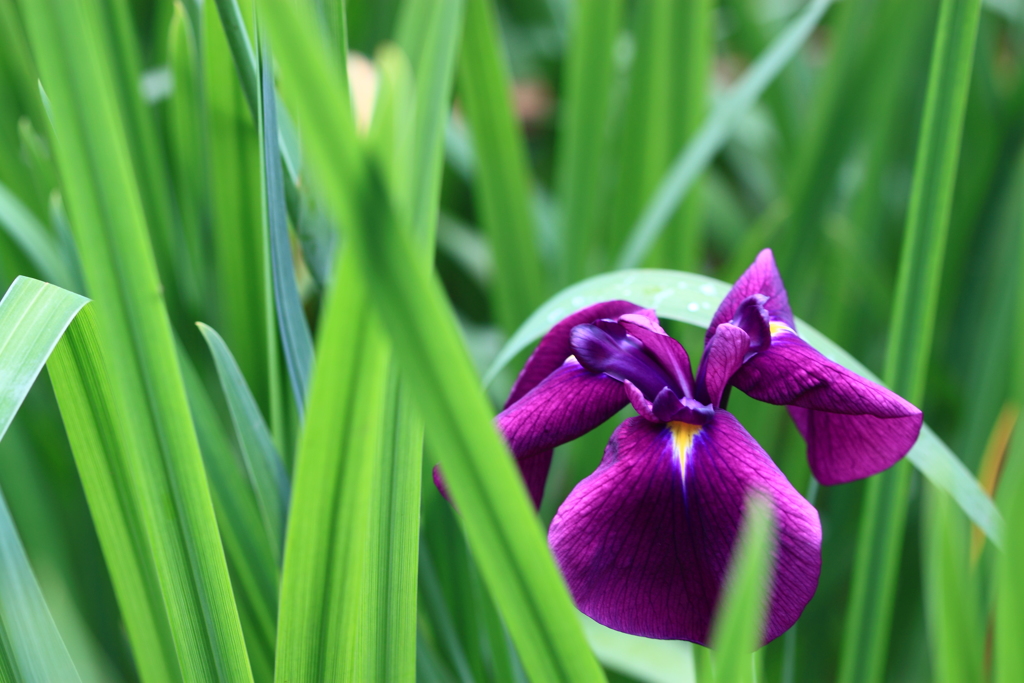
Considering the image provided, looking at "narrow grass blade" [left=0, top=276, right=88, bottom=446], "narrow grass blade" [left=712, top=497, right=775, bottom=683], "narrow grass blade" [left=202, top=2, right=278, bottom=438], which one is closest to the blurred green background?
"narrow grass blade" [left=202, top=2, right=278, bottom=438]

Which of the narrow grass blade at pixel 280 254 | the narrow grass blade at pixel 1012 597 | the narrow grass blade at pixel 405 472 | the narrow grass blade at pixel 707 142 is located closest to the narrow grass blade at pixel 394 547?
the narrow grass blade at pixel 405 472

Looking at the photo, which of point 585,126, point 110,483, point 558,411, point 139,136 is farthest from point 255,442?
point 585,126

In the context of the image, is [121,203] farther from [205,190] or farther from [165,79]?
[165,79]

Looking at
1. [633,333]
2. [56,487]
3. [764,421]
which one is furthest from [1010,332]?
[56,487]

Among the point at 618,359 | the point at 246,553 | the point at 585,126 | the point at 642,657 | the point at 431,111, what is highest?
the point at 585,126

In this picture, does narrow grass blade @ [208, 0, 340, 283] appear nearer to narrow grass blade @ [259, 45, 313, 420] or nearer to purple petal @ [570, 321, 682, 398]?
narrow grass blade @ [259, 45, 313, 420]

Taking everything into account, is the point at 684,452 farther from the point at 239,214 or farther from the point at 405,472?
the point at 239,214
